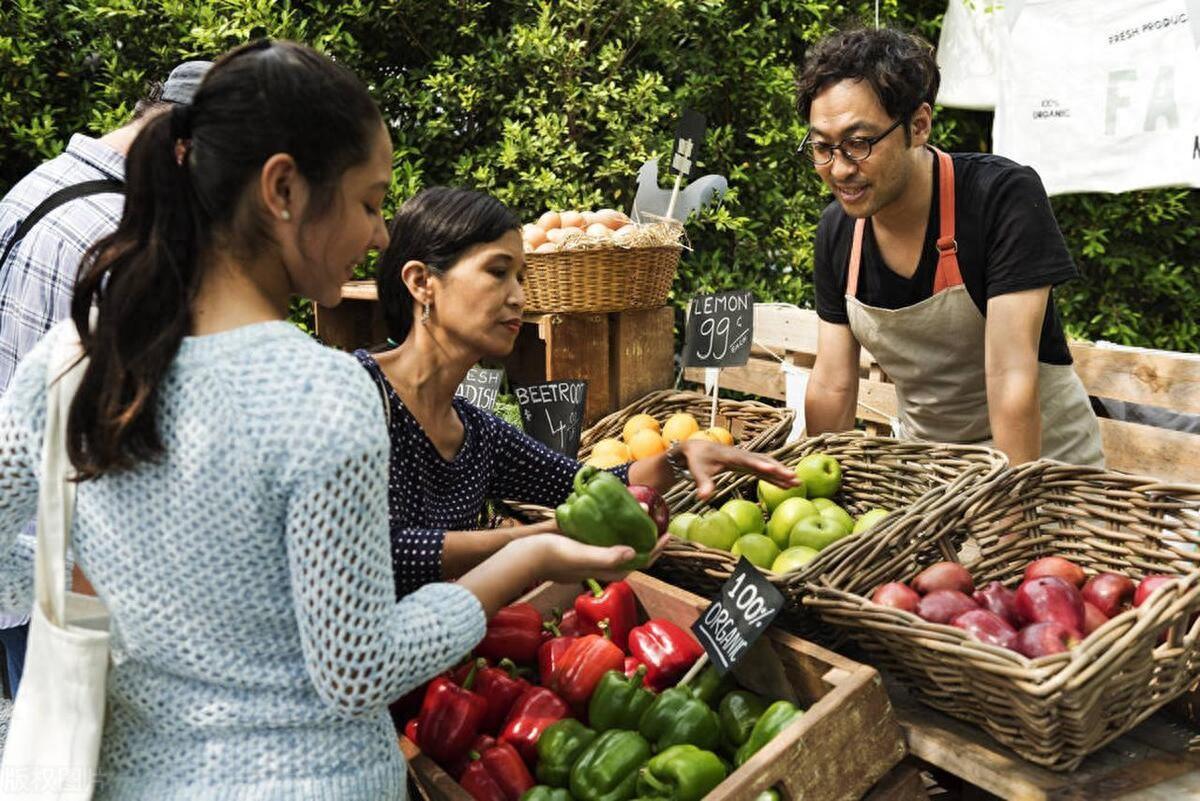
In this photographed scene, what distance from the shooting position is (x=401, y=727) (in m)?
2.22

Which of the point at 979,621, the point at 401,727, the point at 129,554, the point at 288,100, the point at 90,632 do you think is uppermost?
the point at 288,100

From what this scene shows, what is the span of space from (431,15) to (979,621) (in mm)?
4498

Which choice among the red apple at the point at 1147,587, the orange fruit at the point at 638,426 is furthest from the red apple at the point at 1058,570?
the orange fruit at the point at 638,426

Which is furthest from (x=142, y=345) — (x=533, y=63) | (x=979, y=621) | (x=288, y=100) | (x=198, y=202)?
(x=533, y=63)

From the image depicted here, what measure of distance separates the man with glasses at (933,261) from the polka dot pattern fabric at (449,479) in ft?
3.21

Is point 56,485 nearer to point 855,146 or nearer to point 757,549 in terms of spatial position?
point 757,549

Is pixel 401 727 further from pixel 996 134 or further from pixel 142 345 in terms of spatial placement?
pixel 996 134

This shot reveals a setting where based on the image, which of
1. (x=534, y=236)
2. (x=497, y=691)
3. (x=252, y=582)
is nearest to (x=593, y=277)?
(x=534, y=236)

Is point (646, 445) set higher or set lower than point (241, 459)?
lower

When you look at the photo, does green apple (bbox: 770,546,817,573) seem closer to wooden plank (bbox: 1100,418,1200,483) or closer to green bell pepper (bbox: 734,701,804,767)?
green bell pepper (bbox: 734,701,804,767)

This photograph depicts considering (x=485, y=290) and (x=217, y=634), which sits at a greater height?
(x=485, y=290)

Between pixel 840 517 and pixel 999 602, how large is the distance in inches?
22.5

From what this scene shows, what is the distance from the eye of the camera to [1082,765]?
165cm

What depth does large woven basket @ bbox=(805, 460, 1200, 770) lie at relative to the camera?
1.54m
